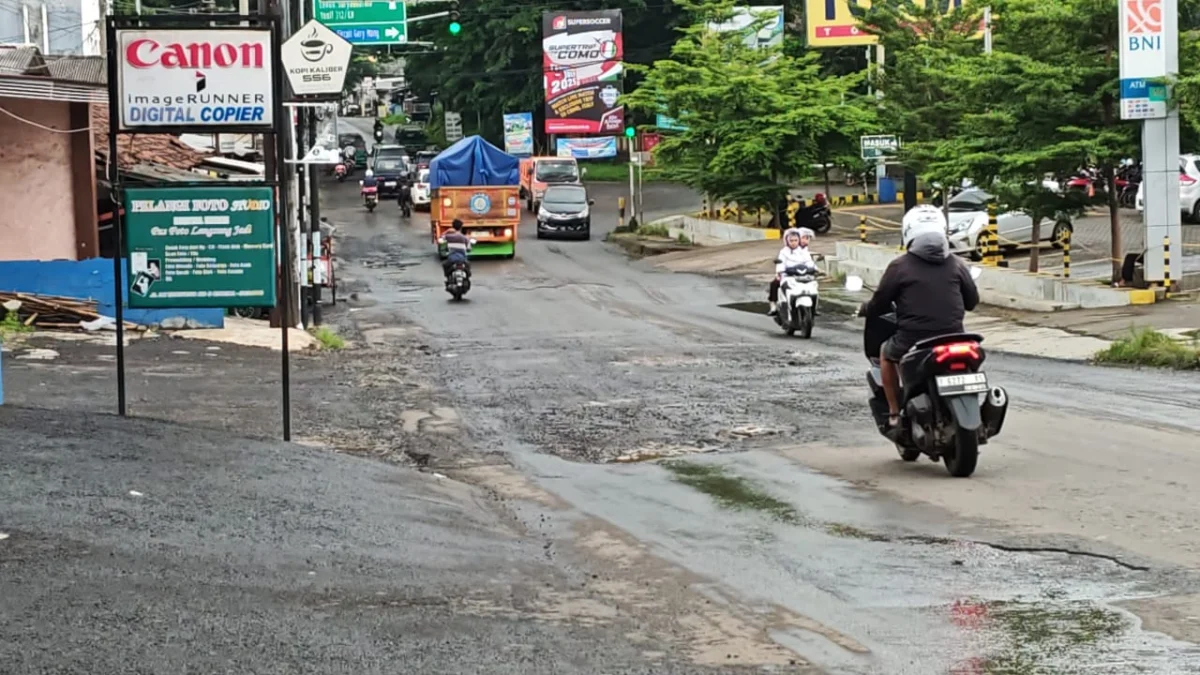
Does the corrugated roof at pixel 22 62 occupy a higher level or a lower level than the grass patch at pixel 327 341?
higher

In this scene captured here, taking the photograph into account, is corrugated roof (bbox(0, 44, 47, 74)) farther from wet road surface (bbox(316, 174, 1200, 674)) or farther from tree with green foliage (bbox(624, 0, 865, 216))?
tree with green foliage (bbox(624, 0, 865, 216))

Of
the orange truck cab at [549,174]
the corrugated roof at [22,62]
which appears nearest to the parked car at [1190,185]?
the orange truck cab at [549,174]

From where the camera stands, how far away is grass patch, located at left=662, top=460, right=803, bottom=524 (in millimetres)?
10125

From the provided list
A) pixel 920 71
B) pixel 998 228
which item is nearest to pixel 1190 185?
pixel 998 228

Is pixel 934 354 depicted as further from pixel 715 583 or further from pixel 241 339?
pixel 241 339

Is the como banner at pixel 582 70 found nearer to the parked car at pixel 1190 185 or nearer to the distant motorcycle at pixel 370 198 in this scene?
the distant motorcycle at pixel 370 198

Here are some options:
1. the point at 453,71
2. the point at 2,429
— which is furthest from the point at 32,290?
the point at 453,71

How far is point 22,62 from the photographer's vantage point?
62.7 ft

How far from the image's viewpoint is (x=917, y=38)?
133 ft

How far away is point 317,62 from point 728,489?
1415cm

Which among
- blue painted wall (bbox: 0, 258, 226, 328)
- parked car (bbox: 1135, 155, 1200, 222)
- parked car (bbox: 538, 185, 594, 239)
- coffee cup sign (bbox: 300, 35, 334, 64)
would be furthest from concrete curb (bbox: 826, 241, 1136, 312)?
parked car (bbox: 538, 185, 594, 239)

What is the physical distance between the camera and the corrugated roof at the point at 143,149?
87.4 feet

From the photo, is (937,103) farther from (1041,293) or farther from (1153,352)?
(1153,352)

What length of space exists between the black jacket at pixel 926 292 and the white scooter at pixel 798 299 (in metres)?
12.5
